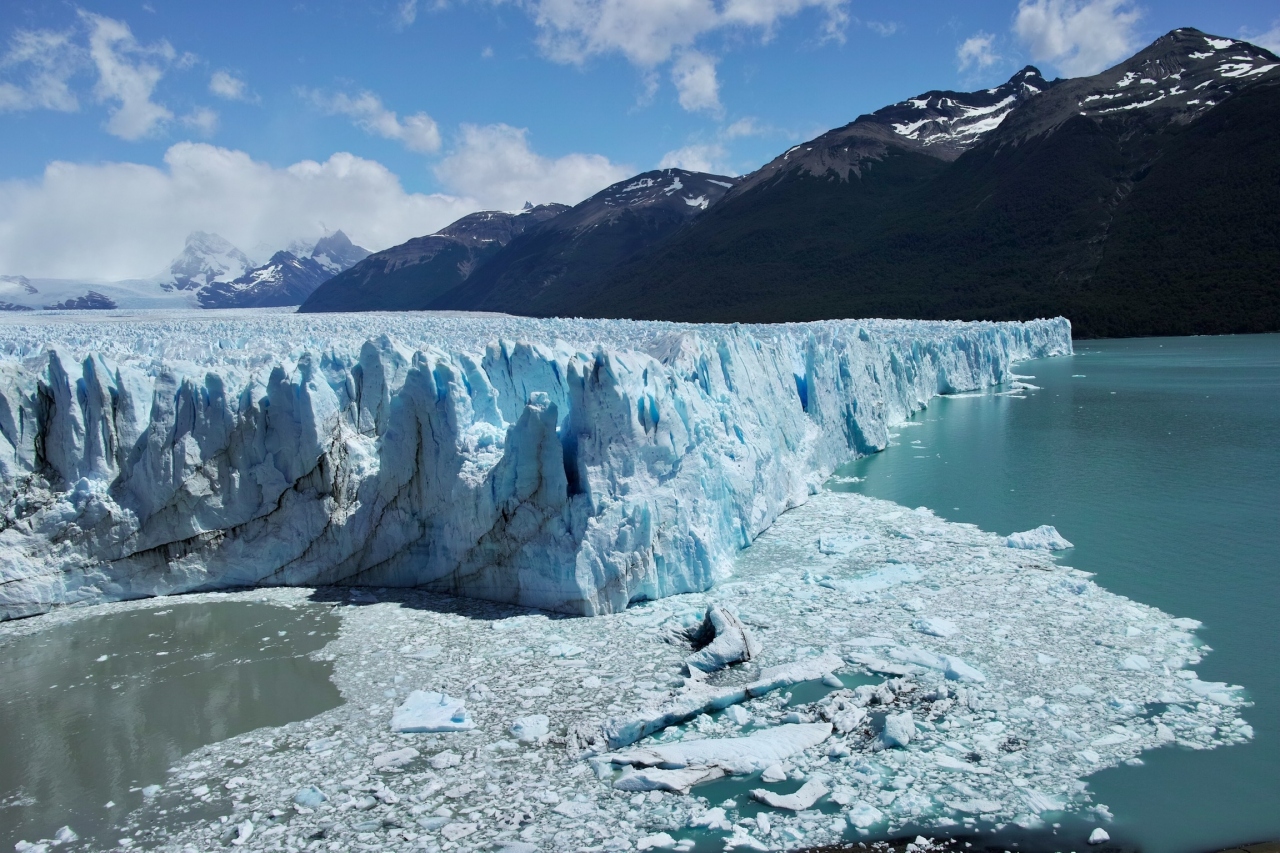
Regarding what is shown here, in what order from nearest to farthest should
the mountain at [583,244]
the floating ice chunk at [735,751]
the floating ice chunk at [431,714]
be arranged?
the floating ice chunk at [735,751] → the floating ice chunk at [431,714] → the mountain at [583,244]

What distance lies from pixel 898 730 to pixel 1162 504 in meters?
8.32

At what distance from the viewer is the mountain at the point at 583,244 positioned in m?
87.2

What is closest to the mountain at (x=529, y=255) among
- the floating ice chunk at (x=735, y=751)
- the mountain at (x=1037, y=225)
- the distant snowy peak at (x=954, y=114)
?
the mountain at (x=1037, y=225)

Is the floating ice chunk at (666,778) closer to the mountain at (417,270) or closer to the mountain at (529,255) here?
the mountain at (529,255)

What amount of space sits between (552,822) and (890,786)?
203 centimetres

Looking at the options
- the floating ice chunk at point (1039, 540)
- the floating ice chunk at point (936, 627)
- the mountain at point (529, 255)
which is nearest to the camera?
the floating ice chunk at point (936, 627)

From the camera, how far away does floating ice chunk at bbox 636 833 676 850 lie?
4430 millimetres

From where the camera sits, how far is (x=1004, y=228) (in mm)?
56031

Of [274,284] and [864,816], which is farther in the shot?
[274,284]

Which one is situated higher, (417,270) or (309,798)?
(417,270)

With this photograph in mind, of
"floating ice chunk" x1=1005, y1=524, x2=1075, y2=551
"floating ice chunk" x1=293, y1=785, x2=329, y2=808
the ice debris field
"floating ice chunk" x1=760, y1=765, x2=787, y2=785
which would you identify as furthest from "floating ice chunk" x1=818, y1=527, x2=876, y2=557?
"floating ice chunk" x1=293, y1=785, x2=329, y2=808

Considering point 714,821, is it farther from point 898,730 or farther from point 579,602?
point 579,602

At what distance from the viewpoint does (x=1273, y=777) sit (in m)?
4.91

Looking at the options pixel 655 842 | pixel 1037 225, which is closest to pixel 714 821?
pixel 655 842
